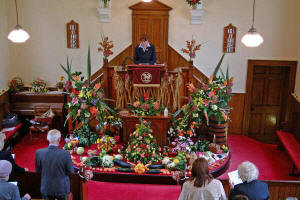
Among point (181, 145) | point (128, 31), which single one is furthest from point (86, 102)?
point (128, 31)

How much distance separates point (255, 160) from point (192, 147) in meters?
1.46

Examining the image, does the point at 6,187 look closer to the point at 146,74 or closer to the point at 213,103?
the point at 146,74

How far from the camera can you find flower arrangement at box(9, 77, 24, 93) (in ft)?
27.8

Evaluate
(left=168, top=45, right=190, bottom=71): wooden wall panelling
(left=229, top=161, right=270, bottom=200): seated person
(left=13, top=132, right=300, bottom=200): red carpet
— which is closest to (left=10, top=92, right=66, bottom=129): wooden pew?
(left=13, top=132, right=300, bottom=200): red carpet

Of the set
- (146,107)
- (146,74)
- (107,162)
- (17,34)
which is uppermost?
(17,34)

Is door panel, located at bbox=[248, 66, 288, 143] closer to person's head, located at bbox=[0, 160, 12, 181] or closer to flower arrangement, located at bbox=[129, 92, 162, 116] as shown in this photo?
flower arrangement, located at bbox=[129, 92, 162, 116]

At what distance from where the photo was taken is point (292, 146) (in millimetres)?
6926

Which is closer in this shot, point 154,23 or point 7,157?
point 7,157

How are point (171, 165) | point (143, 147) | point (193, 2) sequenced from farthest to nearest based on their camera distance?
1. point (193, 2)
2. point (143, 147)
3. point (171, 165)

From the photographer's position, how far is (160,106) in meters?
7.14

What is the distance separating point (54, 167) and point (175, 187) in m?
1.87

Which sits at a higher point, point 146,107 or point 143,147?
point 146,107

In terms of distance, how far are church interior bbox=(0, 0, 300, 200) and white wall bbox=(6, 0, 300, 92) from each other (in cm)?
3

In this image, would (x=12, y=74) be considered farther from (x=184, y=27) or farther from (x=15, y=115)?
(x=184, y=27)
